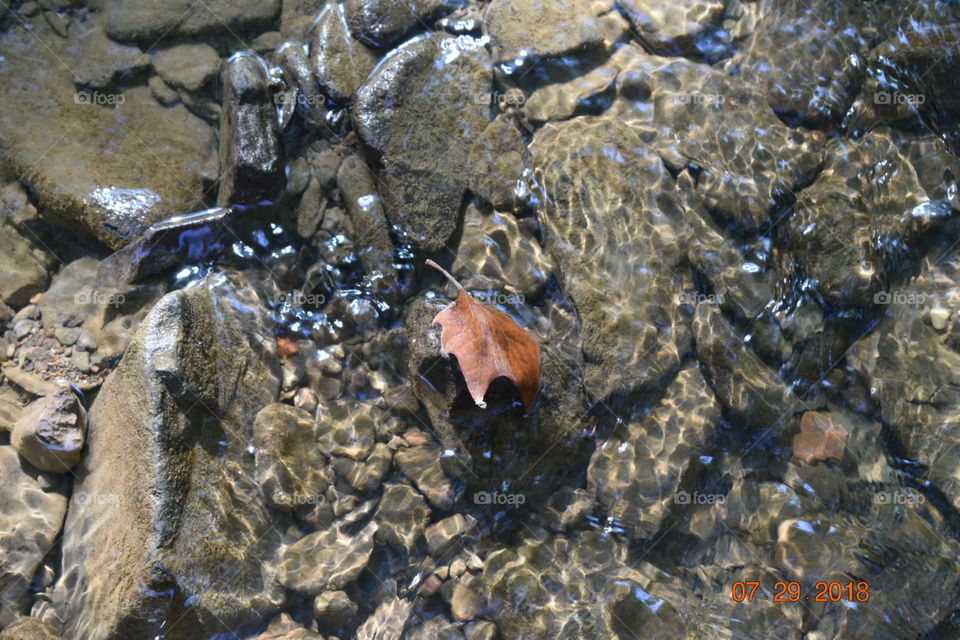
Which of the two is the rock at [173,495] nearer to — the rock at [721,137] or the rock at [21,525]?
the rock at [21,525]

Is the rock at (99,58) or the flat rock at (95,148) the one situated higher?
the rock at (99,58)

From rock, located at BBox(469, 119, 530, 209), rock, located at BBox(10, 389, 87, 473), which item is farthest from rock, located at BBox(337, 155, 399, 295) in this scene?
rock, located at BBox(10, 389, 87, 473)

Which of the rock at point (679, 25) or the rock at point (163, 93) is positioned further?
the rock at point (679, 25)

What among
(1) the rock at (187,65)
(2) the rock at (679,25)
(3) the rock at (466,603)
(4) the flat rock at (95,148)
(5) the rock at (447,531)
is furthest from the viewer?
(2) the rock at (679,25)

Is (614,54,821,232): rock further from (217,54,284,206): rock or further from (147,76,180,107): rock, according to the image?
(147,76,180,107): rock

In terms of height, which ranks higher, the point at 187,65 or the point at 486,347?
the point at 187,65

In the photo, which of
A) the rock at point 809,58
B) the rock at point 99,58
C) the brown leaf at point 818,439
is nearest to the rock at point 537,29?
the rock at point 809,58

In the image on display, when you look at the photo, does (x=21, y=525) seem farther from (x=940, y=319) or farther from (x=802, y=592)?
(x=940, y=319)

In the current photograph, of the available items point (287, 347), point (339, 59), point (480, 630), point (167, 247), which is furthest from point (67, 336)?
point (480, 630)

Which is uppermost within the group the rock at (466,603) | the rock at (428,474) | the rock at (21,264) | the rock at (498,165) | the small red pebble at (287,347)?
the rock at (498,165)
